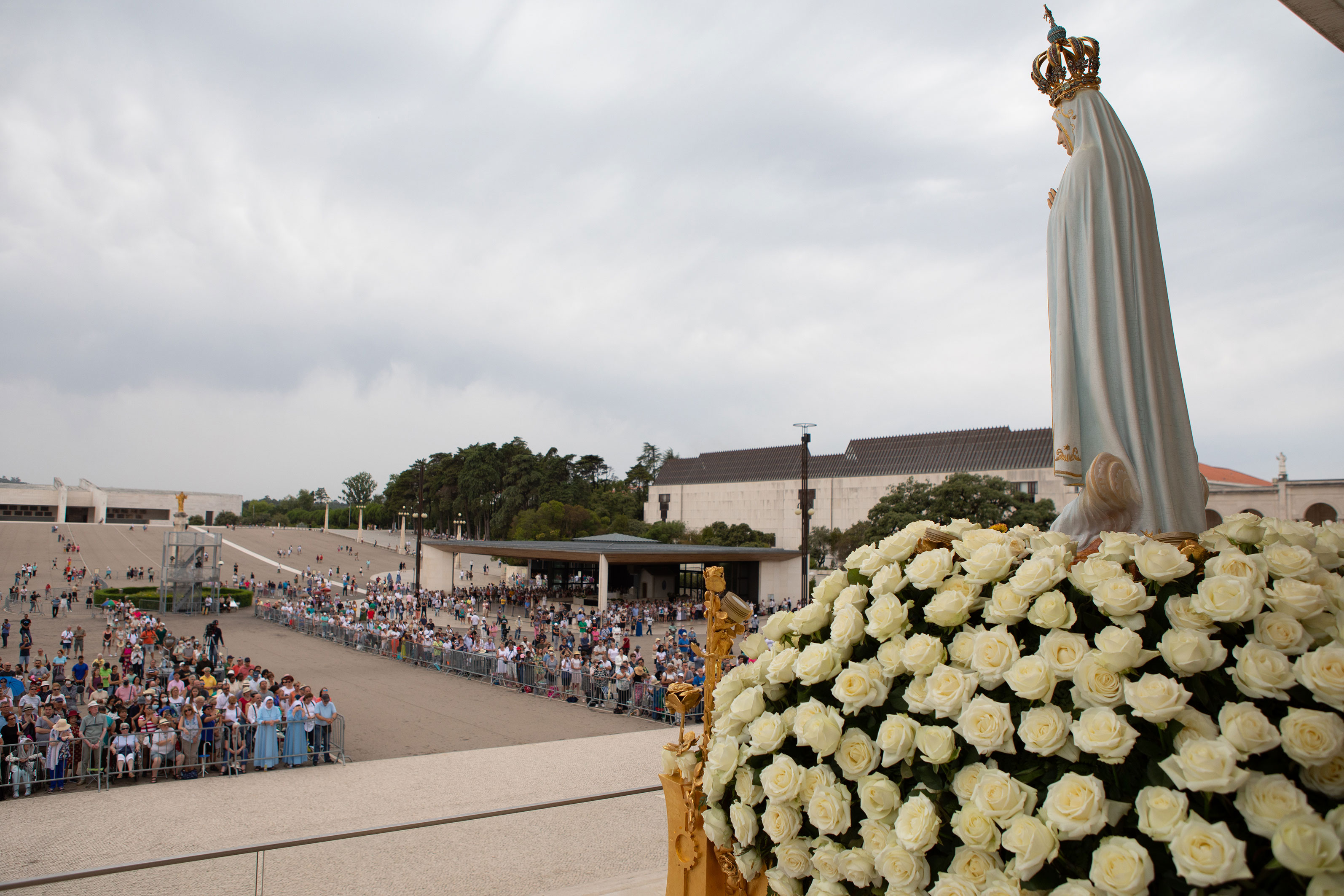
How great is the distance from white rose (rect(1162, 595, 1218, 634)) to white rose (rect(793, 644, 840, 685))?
0.81 meters

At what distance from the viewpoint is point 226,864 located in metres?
4.18

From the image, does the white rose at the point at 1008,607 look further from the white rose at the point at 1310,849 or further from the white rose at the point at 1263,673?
the white rose at the point at 1310,849

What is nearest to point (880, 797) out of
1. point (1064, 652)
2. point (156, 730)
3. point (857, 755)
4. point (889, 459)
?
point (857, 755)

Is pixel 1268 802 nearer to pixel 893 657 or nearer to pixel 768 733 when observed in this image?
pixel 893 657

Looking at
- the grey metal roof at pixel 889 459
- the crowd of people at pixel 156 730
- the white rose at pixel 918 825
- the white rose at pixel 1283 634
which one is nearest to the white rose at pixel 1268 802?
the white rose at pixel 1283 634

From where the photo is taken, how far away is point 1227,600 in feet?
5.43

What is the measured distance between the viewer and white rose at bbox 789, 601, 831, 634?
242cm

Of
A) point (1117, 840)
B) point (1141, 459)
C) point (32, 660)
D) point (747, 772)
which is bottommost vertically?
point (32, 660)

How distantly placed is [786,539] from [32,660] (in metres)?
63.0

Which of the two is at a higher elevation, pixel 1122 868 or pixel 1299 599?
pixel 1299 599

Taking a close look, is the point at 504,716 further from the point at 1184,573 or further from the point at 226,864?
the point at 1184,573

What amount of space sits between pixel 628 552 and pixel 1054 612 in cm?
3380

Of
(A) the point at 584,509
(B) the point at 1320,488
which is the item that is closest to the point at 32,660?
(A) the point at 584,509

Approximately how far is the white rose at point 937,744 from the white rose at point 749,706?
1.91 feet
